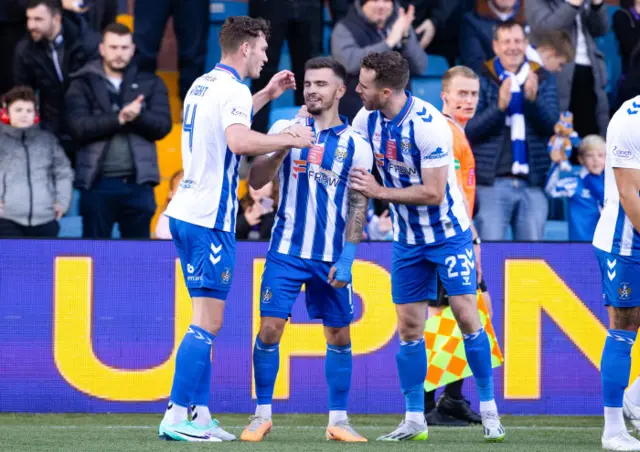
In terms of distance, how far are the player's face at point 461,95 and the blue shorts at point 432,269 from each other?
1239 millimetres

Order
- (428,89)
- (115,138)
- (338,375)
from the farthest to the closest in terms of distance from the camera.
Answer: (428,89) < (115,138) < (338,375)

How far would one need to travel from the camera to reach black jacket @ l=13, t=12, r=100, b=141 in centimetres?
998

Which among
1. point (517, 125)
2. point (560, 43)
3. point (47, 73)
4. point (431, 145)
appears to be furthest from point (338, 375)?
point (560, 43)

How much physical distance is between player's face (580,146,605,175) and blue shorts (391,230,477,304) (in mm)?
3751

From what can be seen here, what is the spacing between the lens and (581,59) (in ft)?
36.0

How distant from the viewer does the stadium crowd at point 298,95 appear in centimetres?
946

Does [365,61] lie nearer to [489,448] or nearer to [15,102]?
[489,448]

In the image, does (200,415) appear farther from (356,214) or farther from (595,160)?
(595,160)

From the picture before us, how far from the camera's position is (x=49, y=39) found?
10.0 metres

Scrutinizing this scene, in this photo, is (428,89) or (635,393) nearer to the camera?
(635,393)

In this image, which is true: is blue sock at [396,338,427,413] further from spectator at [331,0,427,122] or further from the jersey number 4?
spectator at [331,0,427,122]

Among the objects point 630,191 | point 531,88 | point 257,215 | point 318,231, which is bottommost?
point 318,231

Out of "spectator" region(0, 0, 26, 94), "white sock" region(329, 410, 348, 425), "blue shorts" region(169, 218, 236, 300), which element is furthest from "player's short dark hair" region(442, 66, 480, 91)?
"spectator" region(0, 0, 26, 94)

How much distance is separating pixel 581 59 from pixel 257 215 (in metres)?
3.67
